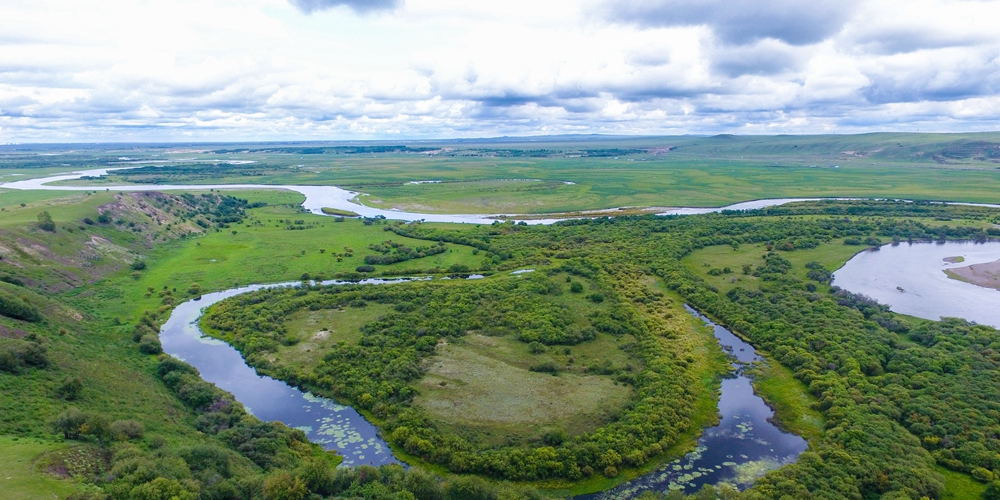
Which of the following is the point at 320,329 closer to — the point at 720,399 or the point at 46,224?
the point at 720,399

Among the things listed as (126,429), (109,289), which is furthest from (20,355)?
(109,289)

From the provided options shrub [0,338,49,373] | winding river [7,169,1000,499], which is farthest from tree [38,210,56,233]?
shrub [0,338,49,373]

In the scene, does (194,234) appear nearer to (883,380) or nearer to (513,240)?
(513,240)

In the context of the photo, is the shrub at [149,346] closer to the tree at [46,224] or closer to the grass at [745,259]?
the tree at [46,224]

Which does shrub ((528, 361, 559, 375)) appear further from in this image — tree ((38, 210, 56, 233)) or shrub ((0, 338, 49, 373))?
tree ((38, 210, 56, 233))

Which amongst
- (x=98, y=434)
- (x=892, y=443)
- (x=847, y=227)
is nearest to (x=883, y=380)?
(x=892, y=443)

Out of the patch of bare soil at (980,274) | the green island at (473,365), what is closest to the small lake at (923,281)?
the patch of bare soil at (980,274)

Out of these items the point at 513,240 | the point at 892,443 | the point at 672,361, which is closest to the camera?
the point at 892,443
